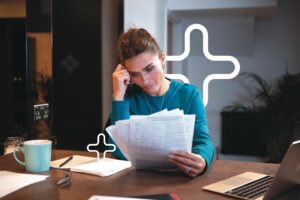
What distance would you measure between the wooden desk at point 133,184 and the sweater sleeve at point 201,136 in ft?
0.17

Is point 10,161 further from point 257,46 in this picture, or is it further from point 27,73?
point 257,46

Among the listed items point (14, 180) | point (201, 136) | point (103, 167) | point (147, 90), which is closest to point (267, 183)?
point (201, 136)

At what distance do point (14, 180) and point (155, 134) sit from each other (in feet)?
1.49

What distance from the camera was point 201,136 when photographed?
1.37m

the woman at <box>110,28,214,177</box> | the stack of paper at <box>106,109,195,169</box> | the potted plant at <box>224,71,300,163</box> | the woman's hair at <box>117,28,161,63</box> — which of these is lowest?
the potted plant at <box>224,71,300,163</box>

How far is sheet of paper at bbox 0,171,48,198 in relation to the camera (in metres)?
1.00

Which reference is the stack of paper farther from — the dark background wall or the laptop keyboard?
the dark background wall

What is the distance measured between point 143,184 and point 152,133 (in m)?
0.16

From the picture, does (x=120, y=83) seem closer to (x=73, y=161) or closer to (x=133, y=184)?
(x=73, y=161)

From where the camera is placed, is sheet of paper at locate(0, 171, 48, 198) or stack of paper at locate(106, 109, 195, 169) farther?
stack of paper at locate(106, 109, 195, 169)

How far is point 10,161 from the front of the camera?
1.35 metres

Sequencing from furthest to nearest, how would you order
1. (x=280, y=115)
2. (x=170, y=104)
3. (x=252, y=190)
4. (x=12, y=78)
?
1. (x=280, y=115)
2. (x=12, y=78)
3. (x=170, y=104)
4. (x=252, y=190)

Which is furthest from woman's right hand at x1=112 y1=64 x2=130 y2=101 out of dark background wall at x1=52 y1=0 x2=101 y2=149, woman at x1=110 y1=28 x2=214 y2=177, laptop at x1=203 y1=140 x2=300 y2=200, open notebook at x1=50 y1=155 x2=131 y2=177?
dark background wall at x1=52 y1=0 x2=101 y2=149

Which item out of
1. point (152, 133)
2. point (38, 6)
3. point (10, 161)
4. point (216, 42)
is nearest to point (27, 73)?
point (38, 6)
